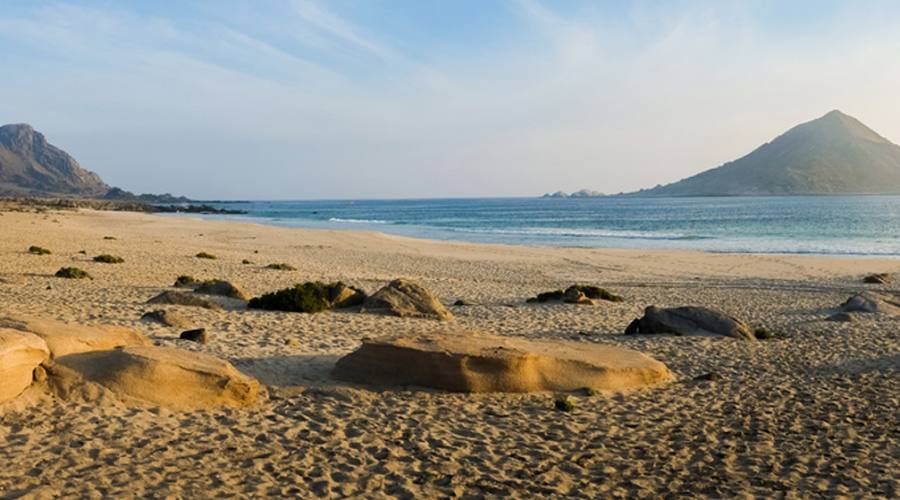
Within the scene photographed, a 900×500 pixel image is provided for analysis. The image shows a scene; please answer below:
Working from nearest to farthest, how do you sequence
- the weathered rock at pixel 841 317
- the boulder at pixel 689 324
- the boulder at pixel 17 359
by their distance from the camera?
the boulder at pixel 17 359
the boulder at pixel 689 324
the weathered rock at pixel 841 317

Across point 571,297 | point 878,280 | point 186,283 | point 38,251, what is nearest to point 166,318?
point 186,283

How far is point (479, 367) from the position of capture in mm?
11914

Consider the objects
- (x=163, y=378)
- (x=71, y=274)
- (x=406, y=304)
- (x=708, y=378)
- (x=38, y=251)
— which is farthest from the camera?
(x=38, y=251)

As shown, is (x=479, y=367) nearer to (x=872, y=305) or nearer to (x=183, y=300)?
(x=183, y=300)

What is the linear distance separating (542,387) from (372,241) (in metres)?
45.6

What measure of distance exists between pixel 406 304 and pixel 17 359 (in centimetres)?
1118

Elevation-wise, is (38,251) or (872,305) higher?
(38,251)

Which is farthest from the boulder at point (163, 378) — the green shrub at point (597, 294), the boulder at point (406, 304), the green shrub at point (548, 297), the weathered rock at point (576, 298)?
the green shrub at point (597, 294)

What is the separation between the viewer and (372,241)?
2245 inches

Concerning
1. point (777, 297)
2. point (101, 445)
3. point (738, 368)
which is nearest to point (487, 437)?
point (101, 445)

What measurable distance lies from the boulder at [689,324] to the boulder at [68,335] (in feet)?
38.9

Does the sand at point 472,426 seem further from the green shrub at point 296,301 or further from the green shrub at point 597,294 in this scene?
the green shrub at point 597,294

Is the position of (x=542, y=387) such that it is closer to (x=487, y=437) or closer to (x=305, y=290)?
(x=487, y=437)

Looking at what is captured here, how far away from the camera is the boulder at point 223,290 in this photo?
69.9ft
